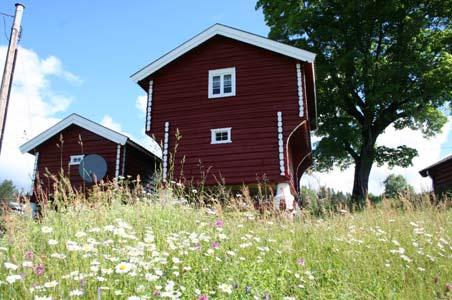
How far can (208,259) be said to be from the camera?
15.5 ft

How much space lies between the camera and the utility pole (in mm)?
10898

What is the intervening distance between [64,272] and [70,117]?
1532 centimetres

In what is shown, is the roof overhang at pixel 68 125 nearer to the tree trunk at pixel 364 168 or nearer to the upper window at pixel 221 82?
the upper window at pixel 221 82

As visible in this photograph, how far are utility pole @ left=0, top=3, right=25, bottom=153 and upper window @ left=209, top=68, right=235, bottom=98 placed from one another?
6.75 meters

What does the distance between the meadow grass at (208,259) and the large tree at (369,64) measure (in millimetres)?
16043

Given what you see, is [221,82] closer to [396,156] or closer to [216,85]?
[216,85]

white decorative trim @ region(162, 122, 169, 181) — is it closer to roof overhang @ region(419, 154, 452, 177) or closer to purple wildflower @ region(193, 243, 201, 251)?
purple wildflower @ region(193, 243, 201, 251)

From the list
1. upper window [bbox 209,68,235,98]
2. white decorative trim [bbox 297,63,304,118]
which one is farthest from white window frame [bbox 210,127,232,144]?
white decorative trim [bbox 297,63,304,118]

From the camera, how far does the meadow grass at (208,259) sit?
12.3ft

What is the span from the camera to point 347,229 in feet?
21.8

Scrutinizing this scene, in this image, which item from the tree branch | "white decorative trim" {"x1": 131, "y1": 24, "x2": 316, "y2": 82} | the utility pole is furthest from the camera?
the tree branch

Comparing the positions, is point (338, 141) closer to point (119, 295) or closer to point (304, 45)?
point (304, 45)

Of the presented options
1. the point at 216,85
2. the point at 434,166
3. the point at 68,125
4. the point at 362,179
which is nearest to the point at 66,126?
the point at 68,125

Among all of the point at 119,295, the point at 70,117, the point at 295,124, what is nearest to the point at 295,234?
the point at 119,295
